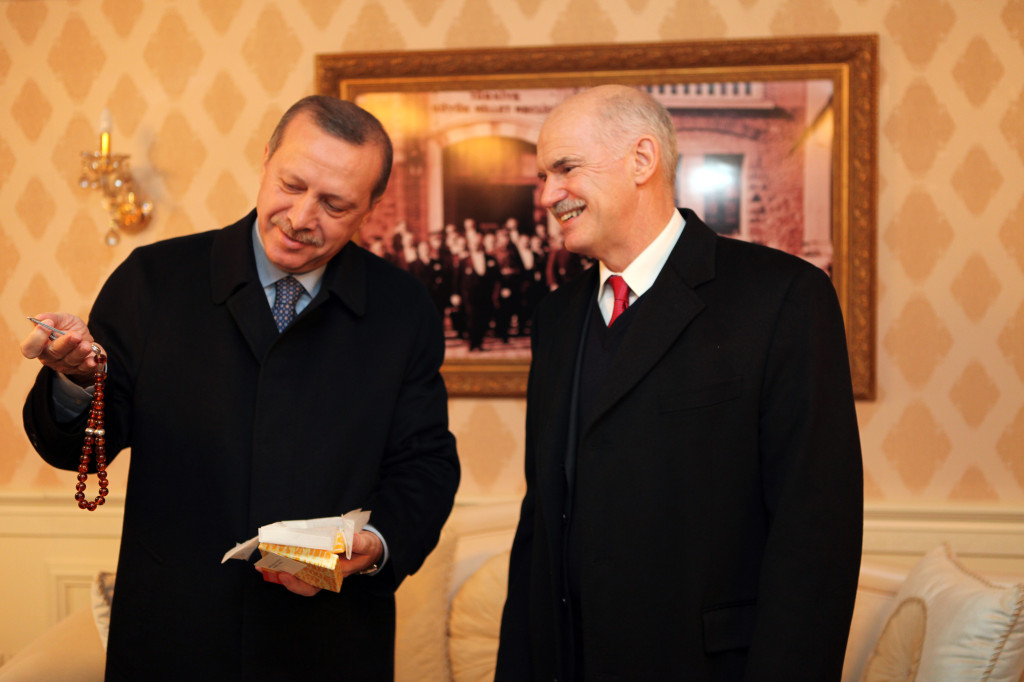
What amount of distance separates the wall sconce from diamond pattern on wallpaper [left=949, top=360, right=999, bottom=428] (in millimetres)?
3118

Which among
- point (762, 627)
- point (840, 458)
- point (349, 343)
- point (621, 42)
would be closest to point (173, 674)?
point (349, 343)

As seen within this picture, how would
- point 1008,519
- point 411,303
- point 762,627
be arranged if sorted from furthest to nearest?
point 1008,519 → point 411,303 → point 762,627

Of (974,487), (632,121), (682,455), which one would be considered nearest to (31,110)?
(632,121)

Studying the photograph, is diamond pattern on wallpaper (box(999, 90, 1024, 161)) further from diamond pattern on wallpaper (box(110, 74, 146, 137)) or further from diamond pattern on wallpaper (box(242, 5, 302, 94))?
diamond pattern on wallpaper (box(110, 74, 146, 137))

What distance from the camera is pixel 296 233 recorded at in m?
1.74

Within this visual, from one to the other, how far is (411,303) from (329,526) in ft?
1.99

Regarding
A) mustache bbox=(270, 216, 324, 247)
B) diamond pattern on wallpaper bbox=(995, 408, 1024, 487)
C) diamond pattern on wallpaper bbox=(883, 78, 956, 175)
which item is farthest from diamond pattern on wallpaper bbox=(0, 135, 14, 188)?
diamond pattern on wallpaper bbox=(995, 408, 1024, 487)

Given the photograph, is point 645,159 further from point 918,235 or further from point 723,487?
point 918,235

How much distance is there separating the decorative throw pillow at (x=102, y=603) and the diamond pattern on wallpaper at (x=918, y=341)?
8.94 feet

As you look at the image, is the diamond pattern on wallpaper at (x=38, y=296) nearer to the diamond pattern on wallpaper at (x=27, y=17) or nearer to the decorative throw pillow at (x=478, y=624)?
the diamond pattern on wallpaper at (x=27, y=17)

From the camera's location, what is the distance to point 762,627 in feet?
4.78

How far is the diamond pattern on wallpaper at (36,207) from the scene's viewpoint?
11.2 feet

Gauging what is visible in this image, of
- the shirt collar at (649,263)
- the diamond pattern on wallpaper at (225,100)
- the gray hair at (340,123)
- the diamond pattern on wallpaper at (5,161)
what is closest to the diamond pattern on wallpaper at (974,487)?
the shirt collar at (649,263)

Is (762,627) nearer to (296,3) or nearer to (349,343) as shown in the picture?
(349,343)
